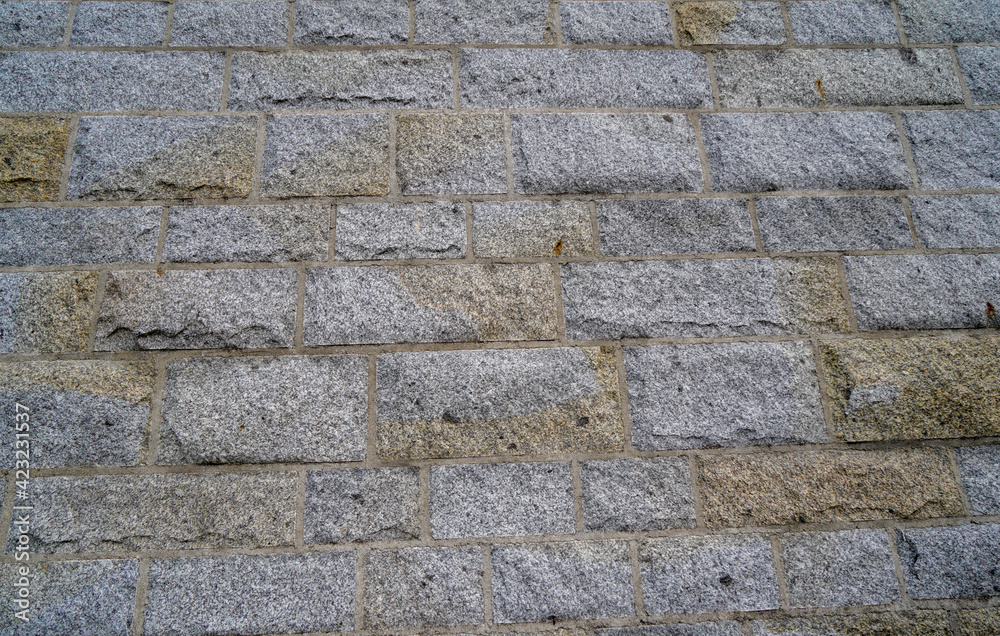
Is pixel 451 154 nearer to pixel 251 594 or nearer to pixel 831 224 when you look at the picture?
pixel 831 224

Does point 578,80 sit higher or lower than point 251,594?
higher

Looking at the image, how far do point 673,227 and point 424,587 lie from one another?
1.44 meters

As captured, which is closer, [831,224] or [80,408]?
[80,408]

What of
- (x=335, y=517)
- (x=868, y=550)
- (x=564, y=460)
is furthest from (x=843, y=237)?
(x=335, y=517)

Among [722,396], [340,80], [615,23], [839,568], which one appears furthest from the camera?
[615,23]

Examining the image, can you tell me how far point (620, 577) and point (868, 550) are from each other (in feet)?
2.61

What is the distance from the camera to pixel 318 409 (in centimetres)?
192

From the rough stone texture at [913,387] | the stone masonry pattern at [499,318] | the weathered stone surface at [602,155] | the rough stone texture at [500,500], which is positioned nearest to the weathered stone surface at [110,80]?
the stone masonry pattern at [499,318]

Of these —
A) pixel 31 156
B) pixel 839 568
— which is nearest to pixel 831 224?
pixel 839 568

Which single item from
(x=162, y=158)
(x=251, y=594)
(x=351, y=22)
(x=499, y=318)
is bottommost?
(x=251, y=594)

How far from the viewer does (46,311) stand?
6.48 feet

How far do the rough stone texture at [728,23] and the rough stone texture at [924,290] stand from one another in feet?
3.11

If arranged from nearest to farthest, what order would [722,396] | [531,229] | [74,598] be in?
[74,598]
[722,396]
[531,229]

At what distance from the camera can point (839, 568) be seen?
6.16 ft
